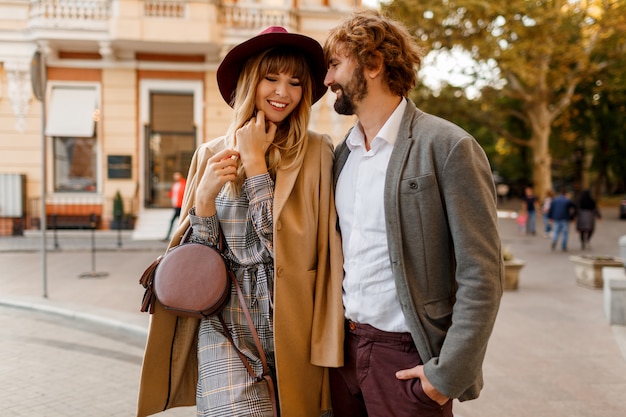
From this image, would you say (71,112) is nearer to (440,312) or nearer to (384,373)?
(384,373)

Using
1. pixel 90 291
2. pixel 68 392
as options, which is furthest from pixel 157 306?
pixel 90 291

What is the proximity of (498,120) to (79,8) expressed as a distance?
2993cm

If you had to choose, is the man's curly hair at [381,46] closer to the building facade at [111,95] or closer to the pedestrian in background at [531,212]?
the building facade at [111,95]

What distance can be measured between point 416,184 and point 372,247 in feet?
1.03

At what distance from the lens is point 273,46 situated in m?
2.67

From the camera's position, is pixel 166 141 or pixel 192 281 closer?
pixel 192 281

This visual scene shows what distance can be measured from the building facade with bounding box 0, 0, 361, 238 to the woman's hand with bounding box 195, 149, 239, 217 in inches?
600

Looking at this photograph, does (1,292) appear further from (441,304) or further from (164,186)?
(164,186)

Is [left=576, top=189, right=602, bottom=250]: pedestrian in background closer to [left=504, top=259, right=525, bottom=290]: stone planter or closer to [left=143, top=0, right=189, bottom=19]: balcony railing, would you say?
[left=504, top=259, right=525, bottom=290]: stone planter

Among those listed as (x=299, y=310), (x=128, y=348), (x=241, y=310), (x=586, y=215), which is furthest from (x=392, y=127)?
(x=586, y=215)

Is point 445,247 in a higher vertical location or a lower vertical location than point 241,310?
higher

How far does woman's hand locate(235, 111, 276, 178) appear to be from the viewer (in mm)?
2533

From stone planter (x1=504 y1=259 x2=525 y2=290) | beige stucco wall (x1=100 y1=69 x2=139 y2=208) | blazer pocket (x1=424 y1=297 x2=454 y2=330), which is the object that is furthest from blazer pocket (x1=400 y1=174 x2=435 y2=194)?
beige stucco wall (x1=100 y1=69 x2=139 y2=208)

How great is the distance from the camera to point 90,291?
31.1 ft
